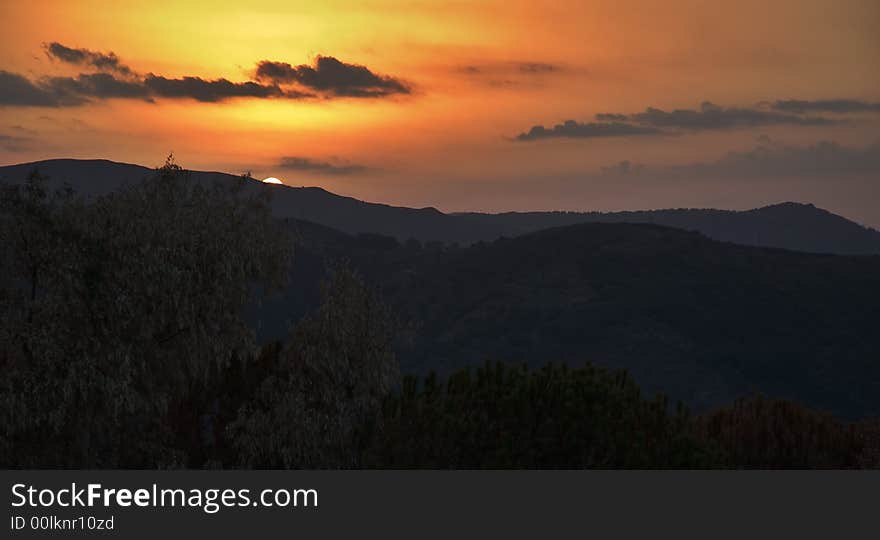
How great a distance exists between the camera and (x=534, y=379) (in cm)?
2112

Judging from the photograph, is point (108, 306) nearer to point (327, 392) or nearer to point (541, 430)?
point (327, 392)

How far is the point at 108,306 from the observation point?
80.0ft

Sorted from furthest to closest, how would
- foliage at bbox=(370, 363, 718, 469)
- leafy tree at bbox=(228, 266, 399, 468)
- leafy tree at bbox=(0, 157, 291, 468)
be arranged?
leafy tree at bbox=(228, 266, 399, 468)
leafy tree at bbox=(0, 157, 291, 468)
foliage at bbox=(370, 363, 718, 469)

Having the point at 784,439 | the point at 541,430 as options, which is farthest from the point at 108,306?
the point at 784,439

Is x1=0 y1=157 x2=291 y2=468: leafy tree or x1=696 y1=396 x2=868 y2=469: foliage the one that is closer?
x1=0 y1=157 x2=291 y2=468: leafy tree

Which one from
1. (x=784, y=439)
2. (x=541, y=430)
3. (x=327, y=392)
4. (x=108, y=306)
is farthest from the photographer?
(x=784, y=439)

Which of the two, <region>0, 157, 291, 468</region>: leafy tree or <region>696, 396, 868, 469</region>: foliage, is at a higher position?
<region>0, 157, 291, 468</region>: leafy tree

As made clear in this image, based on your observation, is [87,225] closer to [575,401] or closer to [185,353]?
[185,353]

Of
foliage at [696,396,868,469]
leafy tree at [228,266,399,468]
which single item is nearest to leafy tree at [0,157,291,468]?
leafy tree at [228,266,399,468]

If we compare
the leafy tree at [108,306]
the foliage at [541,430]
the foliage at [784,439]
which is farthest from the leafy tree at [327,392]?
the foliage at [784,439]

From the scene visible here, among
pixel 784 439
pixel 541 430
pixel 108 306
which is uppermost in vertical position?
pixel 108 306

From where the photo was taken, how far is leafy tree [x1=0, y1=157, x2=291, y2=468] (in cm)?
2395

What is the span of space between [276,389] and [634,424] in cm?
1076

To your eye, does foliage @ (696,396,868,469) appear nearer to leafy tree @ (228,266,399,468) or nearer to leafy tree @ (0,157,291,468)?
leafy tree @ (228,266,399,468)
